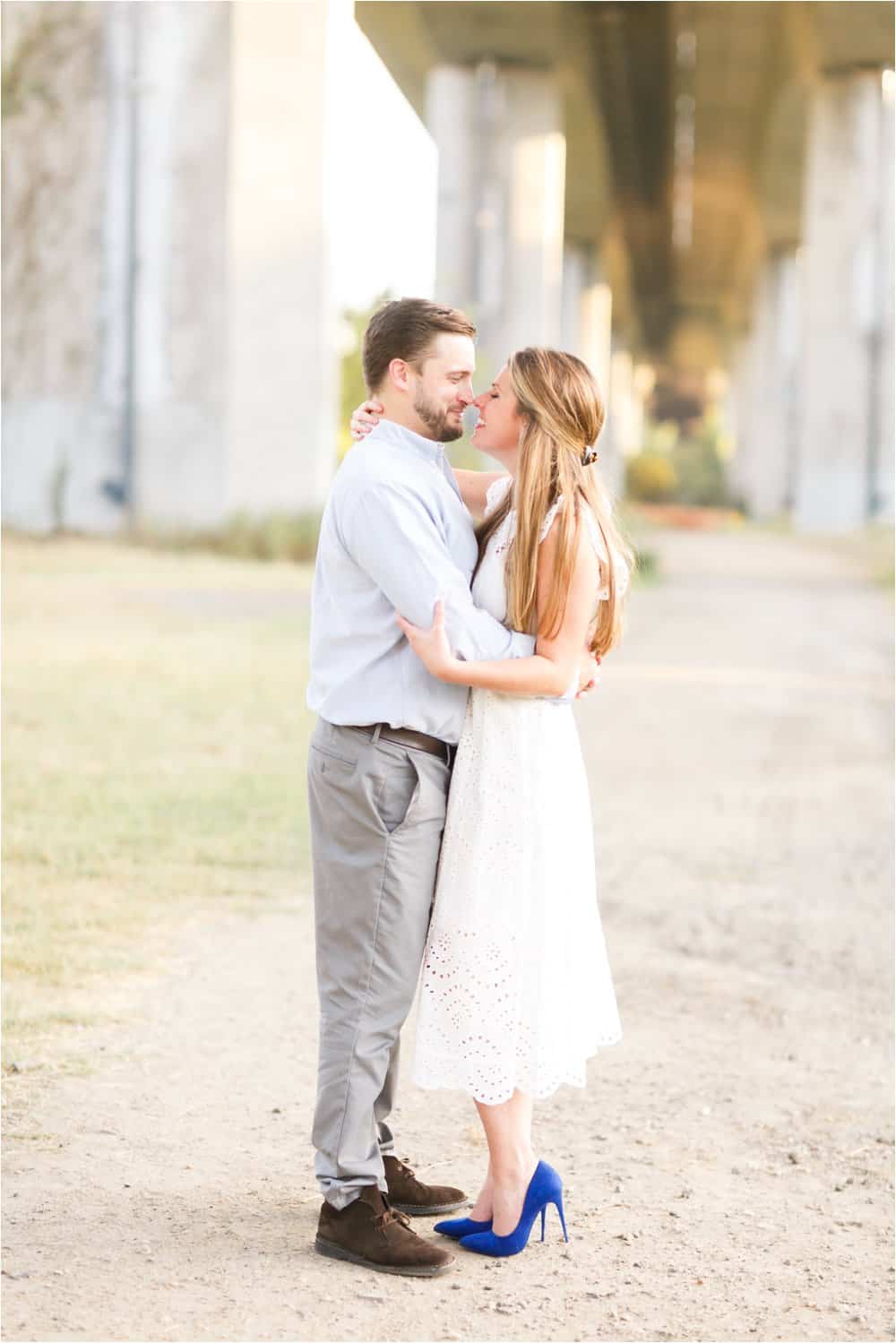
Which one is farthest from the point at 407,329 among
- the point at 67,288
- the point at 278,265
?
the point at 67,288

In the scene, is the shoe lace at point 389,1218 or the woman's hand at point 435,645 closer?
the woman's hand at point 435,645

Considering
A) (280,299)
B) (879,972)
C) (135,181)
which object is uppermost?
(135,181)

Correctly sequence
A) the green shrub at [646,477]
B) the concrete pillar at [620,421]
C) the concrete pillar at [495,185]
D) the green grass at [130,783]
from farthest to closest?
the green shrub at [646,477], the concrete pillar at [620,421], the concrete pillar at [495,185], the green grass at [130,783]

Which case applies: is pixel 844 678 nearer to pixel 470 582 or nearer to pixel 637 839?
pixel 637 839


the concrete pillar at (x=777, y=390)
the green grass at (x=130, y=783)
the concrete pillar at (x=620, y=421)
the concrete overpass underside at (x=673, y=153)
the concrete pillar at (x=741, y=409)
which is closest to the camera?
the green grass at (x=130, y=783)

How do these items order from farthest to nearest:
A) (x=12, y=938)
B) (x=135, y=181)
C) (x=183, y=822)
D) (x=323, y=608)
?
(x=135, y=181) → (x=183, y=822) → (x=12, y=938) → (x=323, y=608)

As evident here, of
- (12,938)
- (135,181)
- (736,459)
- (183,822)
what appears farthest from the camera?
(736,459)

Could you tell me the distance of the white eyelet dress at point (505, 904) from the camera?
3.57 meters

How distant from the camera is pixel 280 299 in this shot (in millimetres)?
23625

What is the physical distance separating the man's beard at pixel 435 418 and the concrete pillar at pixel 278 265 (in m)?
20.4

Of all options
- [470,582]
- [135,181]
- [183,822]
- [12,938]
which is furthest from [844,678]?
[135,181]

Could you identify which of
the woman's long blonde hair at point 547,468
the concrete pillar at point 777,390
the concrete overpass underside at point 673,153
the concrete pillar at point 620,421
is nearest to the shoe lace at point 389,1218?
the woman's long blonde hair at point 547,468

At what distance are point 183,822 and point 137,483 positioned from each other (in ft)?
54.3

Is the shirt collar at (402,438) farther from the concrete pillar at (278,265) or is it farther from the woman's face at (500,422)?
the concrete pillar at (278,265)
